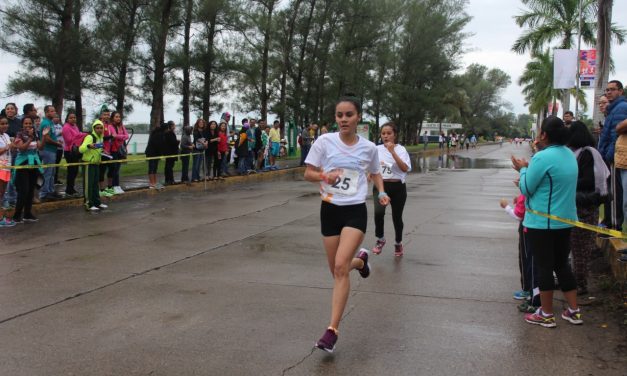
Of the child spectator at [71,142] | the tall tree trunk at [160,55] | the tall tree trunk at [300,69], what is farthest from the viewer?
the tall tree trunk at [300,69]

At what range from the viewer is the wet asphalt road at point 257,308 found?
13.5ft

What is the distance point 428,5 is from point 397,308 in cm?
4855

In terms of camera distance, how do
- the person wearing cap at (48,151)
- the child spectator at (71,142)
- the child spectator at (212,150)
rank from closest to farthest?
the person wearing cap at (48,151) < the child spectator at (71,142) < the child spectator at (212,150)

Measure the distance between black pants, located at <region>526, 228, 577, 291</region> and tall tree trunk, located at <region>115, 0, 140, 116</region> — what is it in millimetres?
16215

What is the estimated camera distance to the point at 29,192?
10141 mm

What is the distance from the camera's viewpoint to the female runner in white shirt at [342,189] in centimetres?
440

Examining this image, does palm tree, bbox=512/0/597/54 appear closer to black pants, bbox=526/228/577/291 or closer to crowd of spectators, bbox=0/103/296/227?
crowd of spectators, bbox=0/103/296/227

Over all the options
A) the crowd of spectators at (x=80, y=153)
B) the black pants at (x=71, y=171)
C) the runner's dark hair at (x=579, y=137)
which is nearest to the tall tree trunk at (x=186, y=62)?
the crowd of spectators at (x=80, y=153)

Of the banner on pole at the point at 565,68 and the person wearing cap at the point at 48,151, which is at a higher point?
the banner on pole at the point at 565,68

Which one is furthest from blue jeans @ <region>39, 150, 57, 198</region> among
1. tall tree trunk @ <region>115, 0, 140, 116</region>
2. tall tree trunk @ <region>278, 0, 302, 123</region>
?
tall tree trunk @ <region>278, 0, 302, 123</region>

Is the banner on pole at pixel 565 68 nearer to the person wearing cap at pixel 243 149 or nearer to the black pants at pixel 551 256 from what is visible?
the person wearing cap at pixel 243 149

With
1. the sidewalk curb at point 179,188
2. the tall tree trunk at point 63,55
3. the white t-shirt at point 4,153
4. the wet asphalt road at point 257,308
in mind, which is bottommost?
the wet asphalt road at point 257,308

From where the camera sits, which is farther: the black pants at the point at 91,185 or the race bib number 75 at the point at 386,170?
the black pants at the point at 91,185

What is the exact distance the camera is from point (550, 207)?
4816mm
